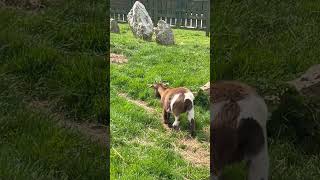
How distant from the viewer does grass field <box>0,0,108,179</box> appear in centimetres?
434

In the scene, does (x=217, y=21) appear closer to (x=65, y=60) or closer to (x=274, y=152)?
(x=274, y=152)

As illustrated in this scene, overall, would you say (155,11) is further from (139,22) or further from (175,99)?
(175,99)

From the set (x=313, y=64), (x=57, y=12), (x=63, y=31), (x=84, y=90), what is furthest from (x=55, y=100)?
(x=313, y=64)

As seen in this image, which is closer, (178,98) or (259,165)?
(178,98)

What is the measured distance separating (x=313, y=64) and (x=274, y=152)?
4.22ft

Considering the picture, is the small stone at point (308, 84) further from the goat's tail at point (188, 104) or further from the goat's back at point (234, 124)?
the goat's tail at point (188, 104)

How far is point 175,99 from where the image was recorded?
3.36 m

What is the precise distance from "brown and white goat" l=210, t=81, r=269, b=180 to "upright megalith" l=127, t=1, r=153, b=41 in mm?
543

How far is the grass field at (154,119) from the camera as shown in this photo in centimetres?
338

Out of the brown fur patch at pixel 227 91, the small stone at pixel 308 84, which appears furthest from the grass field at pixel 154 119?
the small stone at pixel 308 84

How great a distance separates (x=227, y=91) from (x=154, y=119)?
1.77 ft

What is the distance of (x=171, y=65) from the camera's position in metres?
3.50

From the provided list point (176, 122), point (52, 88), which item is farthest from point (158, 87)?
point (52, 88)

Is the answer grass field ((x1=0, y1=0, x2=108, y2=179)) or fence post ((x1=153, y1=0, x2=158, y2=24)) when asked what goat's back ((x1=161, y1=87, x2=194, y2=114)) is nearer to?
fence post ((x1=153, y1=0, x2=158, y2=24))
